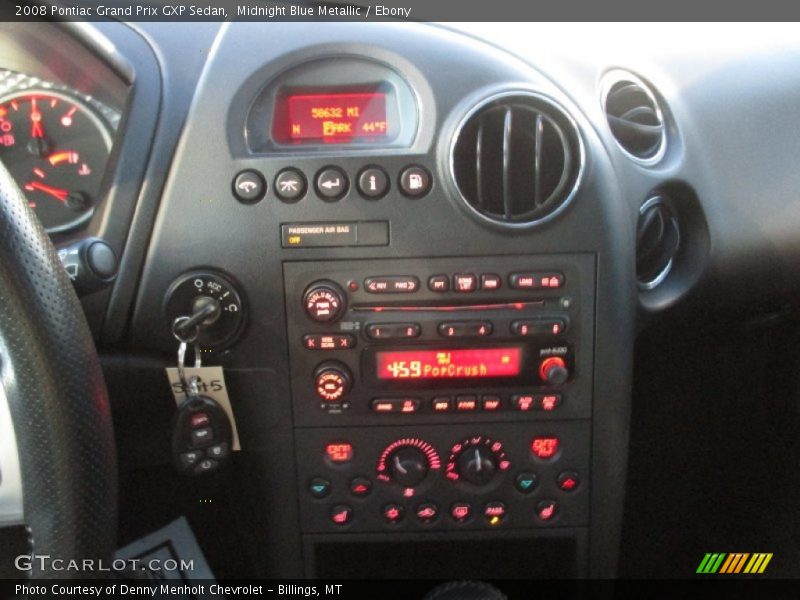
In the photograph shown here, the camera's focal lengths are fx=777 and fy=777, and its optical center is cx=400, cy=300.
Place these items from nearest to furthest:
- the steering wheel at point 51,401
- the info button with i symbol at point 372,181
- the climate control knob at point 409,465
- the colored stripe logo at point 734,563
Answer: the steering wheel at point 51,401, the info button with i symbol at point 372,181, the climate control knob at point 409,465, the colored stripe logo at point 734,563

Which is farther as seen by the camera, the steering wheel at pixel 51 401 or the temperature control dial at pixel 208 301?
the temperature control dial at pixel 208 301

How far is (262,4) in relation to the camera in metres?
1.37

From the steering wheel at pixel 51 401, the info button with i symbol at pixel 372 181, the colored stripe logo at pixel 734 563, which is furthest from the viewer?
the colored stripe logo at pixel 734 563

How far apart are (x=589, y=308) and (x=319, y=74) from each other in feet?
2.05

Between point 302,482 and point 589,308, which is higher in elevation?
point 589,308

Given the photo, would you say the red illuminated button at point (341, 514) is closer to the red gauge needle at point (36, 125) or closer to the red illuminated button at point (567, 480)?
the red illuminated button at point (567, 480)

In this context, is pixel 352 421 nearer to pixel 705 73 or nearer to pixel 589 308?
pixel 589 308

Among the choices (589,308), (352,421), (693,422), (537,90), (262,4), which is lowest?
(693,422)

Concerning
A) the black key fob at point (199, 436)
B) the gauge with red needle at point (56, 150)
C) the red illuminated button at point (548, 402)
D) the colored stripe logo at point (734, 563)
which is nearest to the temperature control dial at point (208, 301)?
the black key fob at point (199, 436)

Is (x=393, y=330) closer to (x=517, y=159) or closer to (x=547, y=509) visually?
(x=517, y=159)

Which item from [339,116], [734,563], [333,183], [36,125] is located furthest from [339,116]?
[734,563]

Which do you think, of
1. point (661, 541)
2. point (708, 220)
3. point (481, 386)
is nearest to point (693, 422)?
point (661, 541)

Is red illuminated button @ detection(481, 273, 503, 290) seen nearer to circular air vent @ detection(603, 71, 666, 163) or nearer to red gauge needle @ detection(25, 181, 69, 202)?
circular air vent @ detection(603, 71, 666, 163)

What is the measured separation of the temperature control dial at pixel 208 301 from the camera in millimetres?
1351
